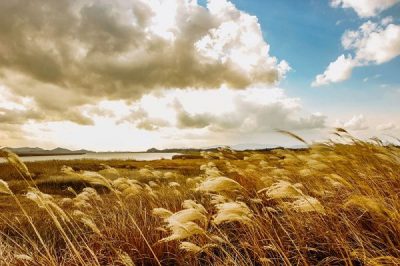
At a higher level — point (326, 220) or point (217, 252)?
point (326, 220)

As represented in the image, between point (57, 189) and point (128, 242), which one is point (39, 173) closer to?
point (57, 189)

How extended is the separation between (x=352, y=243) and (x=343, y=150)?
2.68 metres

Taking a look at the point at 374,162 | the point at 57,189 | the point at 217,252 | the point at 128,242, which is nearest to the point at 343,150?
the point at 374,162


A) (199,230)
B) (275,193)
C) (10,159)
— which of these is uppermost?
(10,159)

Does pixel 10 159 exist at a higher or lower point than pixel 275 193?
higher

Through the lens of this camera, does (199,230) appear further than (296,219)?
No

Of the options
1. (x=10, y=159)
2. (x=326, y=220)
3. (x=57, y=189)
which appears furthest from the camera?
(x=57, y=189)

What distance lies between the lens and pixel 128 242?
4594 millimetres

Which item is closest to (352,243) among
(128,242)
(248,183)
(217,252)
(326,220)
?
(326,220)

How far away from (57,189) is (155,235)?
49.1 feet

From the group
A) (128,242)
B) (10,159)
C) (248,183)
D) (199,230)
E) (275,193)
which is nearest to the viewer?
(199,230)

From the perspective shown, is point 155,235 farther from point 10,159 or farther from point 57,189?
point 57,189

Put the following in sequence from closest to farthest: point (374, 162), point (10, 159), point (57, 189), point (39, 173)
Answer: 1. point (10, 159)
2. point (374, 162)
3. point (57, 189)
4. point (39, 173)

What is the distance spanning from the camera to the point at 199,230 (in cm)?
239
